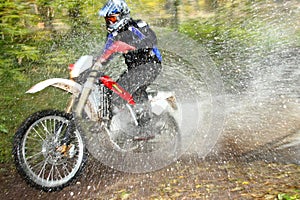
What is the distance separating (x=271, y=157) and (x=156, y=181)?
1.52 metres

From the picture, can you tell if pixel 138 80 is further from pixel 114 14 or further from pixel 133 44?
pixel 114 14

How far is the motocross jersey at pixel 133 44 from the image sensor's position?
10.9 ft

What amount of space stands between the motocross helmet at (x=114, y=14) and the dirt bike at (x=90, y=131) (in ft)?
1.63

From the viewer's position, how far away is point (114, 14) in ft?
11.2

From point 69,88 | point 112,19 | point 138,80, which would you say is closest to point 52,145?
point 69,88

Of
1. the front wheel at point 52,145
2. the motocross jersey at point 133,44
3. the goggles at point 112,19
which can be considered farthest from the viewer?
the goggles at point 112,19

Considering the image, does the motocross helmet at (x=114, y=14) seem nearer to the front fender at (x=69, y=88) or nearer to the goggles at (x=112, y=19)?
the goggles at (x=112, y=19)

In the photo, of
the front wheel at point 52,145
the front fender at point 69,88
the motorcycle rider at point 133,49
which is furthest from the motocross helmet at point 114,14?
the front wheel at point 52,145

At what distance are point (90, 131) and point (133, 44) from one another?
3.78 feet

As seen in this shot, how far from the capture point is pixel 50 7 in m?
5.44

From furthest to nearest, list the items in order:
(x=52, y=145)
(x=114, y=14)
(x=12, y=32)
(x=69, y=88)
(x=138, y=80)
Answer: (x=12, y=32) < (x=138, y=80) < (x=114, y=14) < (x=69, y=88) < (x=52, y=145)

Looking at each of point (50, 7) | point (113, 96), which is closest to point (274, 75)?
point (113, 96)

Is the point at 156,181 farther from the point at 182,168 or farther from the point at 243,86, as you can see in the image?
the point at 243,86

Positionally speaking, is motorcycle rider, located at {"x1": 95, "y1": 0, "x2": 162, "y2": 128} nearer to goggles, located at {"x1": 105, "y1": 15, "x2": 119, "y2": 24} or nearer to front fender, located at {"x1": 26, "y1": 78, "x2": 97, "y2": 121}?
goggles, located at {"x1": 105, "y1": 15, "x2": 119, "y2": 24}
